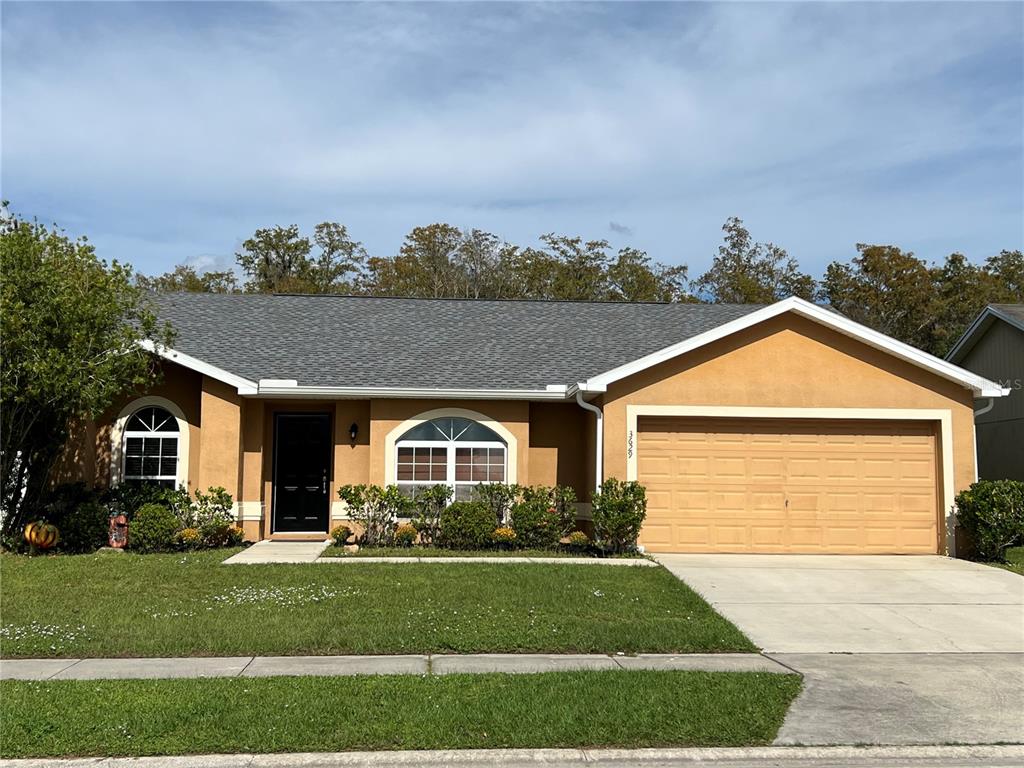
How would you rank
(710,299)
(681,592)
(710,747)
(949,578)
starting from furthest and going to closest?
(710,299), (949,578), (681,592), (710,747)

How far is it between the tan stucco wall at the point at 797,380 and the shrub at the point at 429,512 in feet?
10.2

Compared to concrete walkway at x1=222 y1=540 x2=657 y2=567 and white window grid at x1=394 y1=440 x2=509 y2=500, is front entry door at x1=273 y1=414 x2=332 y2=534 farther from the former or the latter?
concrete walkway at x1=222 y1=540 x2=657 y2=567

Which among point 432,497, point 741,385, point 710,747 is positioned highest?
point 741,385

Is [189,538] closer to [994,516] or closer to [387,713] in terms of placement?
[387,713]

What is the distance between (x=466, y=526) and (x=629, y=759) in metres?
8.77

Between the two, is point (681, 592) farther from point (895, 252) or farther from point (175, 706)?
point (895, 252)

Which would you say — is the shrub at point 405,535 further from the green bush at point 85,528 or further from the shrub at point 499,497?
the green bush at point 85,528

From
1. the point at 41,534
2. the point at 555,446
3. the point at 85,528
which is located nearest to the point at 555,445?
the point at 555,446

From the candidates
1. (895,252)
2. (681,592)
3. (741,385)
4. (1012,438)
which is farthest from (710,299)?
(681,592)

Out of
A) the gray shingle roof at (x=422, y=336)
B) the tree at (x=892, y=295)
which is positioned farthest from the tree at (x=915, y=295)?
the gray shingle roof at (x=422, y=336)

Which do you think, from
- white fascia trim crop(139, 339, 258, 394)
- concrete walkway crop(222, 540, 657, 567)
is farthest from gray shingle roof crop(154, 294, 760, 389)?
concrete walkway crop(222, 540, 657, 567)

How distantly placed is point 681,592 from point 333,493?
721 cm

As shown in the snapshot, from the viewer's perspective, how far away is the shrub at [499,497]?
1497 centimetres

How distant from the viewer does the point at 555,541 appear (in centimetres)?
1472
